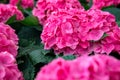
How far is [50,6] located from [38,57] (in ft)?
1.85

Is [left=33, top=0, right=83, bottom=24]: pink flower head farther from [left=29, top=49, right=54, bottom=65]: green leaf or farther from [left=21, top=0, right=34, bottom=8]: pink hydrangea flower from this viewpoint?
Result: [left=21, top=0, right=34, bottom=8]: pink hydrangea flower

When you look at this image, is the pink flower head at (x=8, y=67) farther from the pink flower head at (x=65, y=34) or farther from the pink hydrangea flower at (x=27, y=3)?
the pink hydrangea flower at (x=27, y=3)

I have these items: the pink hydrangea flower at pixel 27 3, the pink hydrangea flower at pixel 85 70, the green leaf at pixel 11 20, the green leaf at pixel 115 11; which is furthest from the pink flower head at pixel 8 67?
the pink hydrangea flower at pixel 27 3

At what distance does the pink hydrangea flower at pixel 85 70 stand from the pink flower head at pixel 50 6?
1500mm

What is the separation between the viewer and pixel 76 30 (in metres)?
2.14

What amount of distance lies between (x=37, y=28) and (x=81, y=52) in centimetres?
73

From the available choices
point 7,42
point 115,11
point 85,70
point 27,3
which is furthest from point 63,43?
point 27,3

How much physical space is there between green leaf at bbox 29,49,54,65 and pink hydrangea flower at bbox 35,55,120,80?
101 centimetres

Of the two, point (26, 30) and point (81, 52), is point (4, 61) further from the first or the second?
point (26, 30)

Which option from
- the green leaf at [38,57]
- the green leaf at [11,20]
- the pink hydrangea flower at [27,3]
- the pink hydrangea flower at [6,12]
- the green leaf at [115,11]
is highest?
the pink hydrangea flower at [6,12]

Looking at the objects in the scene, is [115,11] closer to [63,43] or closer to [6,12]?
[6,12]

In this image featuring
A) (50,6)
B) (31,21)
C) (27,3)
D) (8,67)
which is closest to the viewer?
(8,67)

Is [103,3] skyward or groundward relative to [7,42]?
groundward

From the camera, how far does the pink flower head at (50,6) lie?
8.74 feet
